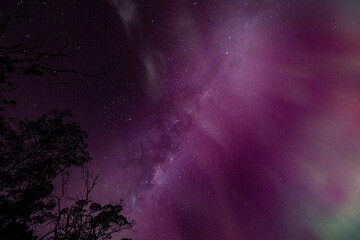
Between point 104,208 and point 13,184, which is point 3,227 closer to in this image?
point 13,184

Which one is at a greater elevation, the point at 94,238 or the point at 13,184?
the point at 13,184

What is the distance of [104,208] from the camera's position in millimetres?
12383

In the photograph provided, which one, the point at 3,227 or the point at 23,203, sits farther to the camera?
the point at 23,203

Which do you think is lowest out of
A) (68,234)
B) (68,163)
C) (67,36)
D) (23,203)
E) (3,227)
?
(67,36)

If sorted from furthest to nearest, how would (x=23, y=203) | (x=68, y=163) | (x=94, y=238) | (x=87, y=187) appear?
1. (x=87, y=187)
2. (x=94, y=238)
3. (x=68, y=163)
4. (x=23, y=203)

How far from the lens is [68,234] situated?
845 cm

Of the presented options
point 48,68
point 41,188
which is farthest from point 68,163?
point 48,68

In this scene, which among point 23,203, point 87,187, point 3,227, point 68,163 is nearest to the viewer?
point 3,227

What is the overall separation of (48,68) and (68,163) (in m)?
8.03

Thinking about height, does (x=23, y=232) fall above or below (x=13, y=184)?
below

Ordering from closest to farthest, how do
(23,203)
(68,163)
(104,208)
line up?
(23,203), (68,163), (104,208)

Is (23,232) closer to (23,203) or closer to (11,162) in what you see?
(23,203)

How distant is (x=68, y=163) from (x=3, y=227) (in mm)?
2834

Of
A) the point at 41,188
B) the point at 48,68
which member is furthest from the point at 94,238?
the point at 48,68
